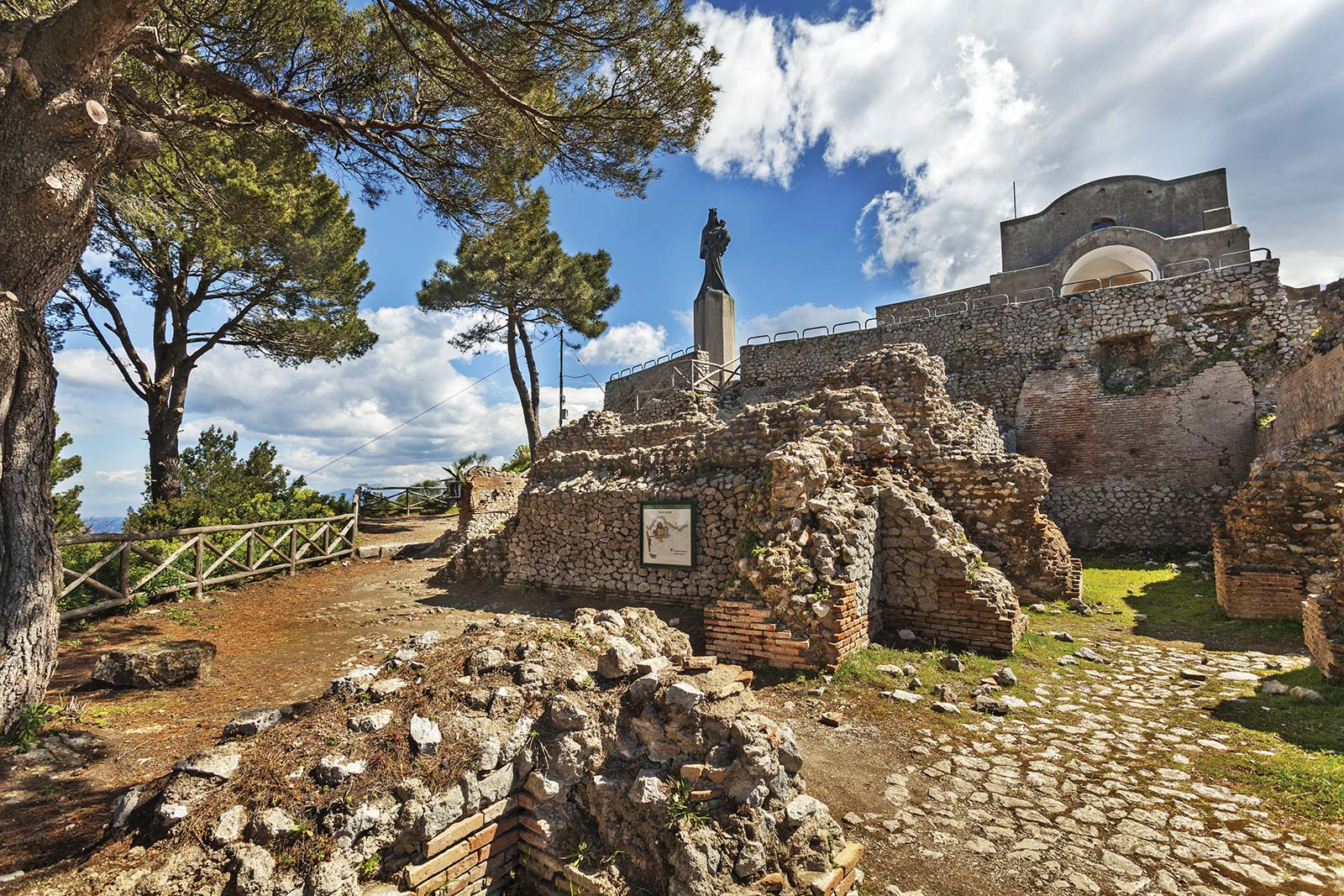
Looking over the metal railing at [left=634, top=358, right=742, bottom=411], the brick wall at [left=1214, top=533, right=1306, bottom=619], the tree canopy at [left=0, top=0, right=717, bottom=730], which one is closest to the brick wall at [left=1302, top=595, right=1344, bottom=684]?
the brick wall at [left=1214, top=533, right=1306, bottom=619]

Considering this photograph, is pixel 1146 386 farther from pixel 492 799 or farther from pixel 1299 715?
pixel 492 799

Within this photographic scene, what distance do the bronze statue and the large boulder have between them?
23.7m

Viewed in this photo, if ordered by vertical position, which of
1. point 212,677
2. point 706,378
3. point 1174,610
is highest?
point 706,378

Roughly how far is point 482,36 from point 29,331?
18.3 feet

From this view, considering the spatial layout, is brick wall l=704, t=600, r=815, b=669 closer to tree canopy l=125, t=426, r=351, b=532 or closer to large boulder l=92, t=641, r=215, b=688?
large boulder l=92, t=641, r=215, b=688

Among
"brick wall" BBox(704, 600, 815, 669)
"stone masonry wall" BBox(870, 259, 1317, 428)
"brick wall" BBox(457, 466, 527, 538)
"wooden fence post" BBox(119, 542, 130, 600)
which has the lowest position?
"brick wall" BBox(704, 600, 815, 669)

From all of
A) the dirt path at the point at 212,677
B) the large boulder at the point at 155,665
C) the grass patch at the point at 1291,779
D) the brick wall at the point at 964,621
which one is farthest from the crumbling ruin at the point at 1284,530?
the large boulder at the point at 155,665

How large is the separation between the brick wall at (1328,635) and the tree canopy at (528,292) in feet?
72.6

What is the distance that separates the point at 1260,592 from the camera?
8227 mm

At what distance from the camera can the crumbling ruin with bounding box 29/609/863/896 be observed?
2.85 metres

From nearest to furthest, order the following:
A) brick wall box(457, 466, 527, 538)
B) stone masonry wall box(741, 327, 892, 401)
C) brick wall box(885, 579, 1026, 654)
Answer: brick wall box(885, 579, 1026, 654) → brick wall box(457, 466, 527, 538) → stone masonry wall box(741, 327, 892, 401)

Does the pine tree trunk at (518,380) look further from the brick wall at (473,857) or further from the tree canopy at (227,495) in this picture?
the brick wall at (473,857)

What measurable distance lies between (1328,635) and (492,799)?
26.6ft

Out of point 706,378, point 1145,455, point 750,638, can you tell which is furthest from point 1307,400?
point 706,378
